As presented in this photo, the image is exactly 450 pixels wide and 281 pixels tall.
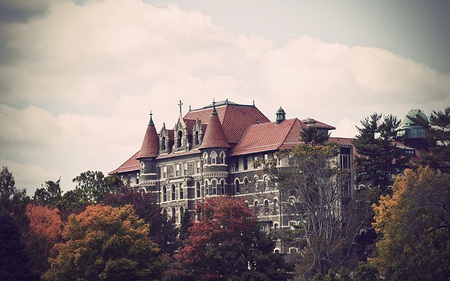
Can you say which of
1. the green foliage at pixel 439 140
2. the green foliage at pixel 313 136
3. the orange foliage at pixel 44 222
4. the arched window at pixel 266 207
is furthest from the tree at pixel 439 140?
the orange foliage at pixel 44 222

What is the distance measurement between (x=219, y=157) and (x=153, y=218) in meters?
24.3

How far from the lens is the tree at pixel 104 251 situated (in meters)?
100

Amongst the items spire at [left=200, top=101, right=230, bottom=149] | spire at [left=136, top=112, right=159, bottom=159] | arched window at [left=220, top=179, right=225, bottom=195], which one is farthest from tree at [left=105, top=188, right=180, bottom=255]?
spire at [left=136, top=112, right=159, bottom=159]

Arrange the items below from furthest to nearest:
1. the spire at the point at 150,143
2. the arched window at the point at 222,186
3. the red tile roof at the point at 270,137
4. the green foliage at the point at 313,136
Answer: the spire at the point at 150,143, the arched window at the point at 222,186, the red tile roof at the point at 270,137, the green foliage at the point at 313,136

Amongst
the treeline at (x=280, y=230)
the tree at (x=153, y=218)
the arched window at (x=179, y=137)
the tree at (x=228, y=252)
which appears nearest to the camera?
the treeline at (x=280, y=230)

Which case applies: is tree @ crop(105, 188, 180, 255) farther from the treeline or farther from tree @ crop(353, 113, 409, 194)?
tree @ crop(353, 113, 409, 194)

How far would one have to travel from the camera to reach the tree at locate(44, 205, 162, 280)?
100 m

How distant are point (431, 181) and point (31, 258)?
3428 centimetres

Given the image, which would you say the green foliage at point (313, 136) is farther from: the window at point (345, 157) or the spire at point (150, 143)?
the spire at point (150, 143)

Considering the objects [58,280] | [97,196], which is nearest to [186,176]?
[97,196]

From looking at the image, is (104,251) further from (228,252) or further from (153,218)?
(153,218)

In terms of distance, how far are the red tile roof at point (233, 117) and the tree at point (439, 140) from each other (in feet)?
96.3

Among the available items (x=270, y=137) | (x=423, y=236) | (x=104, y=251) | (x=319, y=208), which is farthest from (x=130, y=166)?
(x=423, y=236)

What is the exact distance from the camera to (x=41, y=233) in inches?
4505
